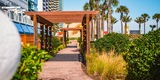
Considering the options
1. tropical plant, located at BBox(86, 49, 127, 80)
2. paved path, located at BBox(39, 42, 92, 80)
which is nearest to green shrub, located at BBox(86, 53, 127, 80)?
tropical plant, located at BBox(86, 49, 127, 80)

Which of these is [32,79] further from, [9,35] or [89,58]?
[89,58]

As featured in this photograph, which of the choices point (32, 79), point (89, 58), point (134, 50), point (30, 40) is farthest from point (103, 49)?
point (32, 79)

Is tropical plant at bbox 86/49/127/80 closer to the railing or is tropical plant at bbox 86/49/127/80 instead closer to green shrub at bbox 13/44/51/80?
green shrub at bbox 13/44/51/80

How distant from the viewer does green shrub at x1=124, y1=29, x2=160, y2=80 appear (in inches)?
244

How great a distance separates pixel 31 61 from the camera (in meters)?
4.11

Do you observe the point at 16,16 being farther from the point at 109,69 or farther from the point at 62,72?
the point at 109,69

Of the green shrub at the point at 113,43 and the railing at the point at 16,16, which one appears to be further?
the railing at the point at 16,16

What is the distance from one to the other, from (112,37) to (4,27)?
12925mm

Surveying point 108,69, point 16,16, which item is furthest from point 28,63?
point 16,16

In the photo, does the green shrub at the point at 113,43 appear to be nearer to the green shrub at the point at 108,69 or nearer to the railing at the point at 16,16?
the green shrub at the point at 108,69

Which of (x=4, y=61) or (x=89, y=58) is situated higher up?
(x=4, y=61)

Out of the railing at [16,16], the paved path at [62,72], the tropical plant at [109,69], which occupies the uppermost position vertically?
the railing at [16,16]

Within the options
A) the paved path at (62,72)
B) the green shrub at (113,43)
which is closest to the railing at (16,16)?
the green shrub at (113,43)

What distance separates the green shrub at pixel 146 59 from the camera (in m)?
6.20
